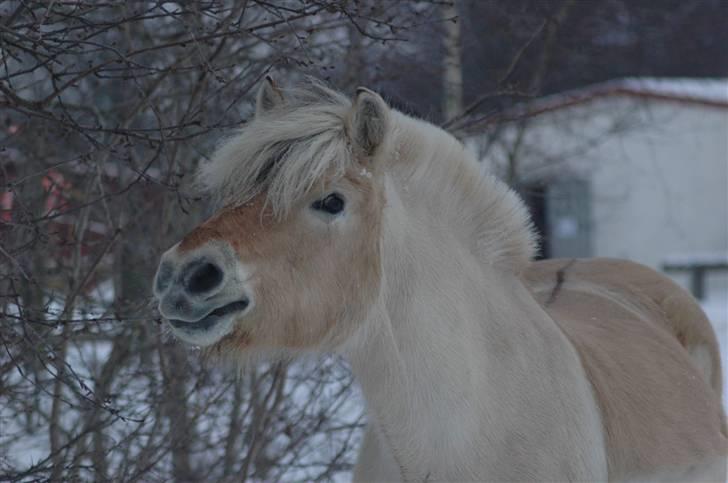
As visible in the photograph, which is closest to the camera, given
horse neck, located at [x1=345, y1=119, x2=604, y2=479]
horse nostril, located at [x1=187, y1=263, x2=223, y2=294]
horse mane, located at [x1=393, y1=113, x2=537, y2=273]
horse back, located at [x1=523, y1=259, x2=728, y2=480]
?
horse nostril, located at [x1=187, y1=263, x2=223, y2=294]

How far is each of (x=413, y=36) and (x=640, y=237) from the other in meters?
13.1

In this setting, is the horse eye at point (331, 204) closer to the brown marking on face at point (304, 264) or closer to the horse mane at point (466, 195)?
the brown marking on face at point (304, 264)

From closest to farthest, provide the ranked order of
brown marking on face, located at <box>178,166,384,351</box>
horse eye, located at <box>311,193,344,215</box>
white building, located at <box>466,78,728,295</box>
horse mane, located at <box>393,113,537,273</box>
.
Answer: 1. brown marking on face, located at <box>178,166,384,351</box>
2. horse eye, located at <box>311,193,344,215</box>
3. horse mane, located at <box>393,113,537,273</box>
4. white building, located at <box>466,78,728,295</box>

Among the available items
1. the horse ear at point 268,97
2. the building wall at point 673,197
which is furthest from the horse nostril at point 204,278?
the building wall at point 673,197

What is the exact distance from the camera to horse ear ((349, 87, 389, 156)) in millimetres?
3090

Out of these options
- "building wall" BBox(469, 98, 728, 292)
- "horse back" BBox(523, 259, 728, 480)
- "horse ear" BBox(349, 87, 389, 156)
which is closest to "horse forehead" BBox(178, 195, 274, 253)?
"horse ear" BBox(349, 87, 389, 156)

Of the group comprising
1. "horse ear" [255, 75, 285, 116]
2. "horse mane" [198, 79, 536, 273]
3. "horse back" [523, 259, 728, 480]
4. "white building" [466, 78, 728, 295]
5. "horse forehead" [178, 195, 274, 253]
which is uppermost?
"white building" [466, 78, 728, 295]

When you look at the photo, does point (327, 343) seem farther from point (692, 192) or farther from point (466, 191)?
point (692, 192)

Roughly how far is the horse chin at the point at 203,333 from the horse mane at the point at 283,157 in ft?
1.25

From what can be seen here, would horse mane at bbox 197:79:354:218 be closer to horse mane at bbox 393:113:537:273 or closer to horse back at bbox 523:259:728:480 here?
horse mane at bbox 393:113:537:273

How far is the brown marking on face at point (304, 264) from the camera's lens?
295 cm

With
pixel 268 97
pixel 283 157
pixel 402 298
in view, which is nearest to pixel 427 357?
pixel 402 298

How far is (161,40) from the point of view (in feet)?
17.3

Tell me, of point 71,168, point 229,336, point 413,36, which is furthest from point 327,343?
point 413,36
